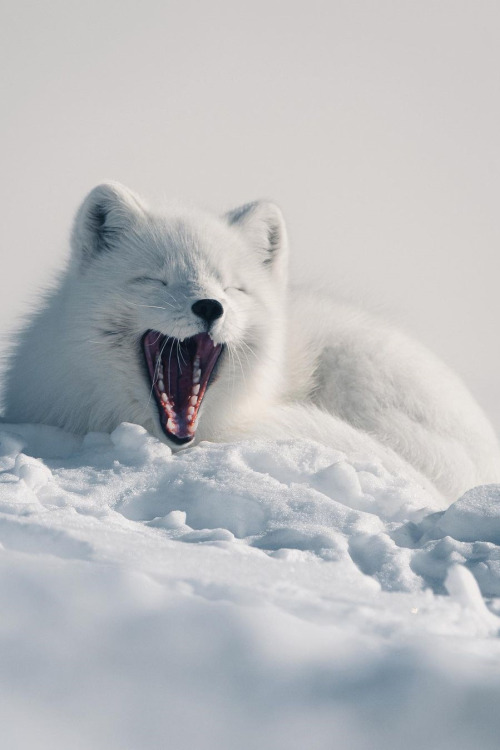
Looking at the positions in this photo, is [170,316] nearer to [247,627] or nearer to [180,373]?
[180,373]

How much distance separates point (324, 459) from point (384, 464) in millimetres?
420

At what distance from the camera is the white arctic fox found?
3.44 metres

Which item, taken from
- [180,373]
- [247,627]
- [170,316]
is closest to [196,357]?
[180,373]

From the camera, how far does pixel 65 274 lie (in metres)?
3.96

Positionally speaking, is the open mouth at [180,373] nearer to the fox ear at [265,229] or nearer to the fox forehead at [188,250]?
the fox forehead at [188,250]

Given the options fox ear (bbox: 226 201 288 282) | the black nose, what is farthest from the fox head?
fox ear (bbox: 226 201 288 282)

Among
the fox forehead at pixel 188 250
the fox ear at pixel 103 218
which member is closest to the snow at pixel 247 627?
the fox forehead at pixel 188 250

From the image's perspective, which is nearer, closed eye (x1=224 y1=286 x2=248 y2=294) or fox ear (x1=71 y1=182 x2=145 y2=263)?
closed eye (x1=224 y1=286 x2=248 y2=294)

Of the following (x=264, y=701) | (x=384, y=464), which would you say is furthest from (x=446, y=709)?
(x=384, y=464)

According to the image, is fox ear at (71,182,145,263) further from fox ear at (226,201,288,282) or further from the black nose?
the black nose

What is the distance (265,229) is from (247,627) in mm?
2558

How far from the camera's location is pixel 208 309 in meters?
3.26

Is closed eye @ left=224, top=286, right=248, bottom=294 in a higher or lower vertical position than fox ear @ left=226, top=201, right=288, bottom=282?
lower

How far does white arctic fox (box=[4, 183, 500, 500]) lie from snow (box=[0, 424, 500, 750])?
88cm
